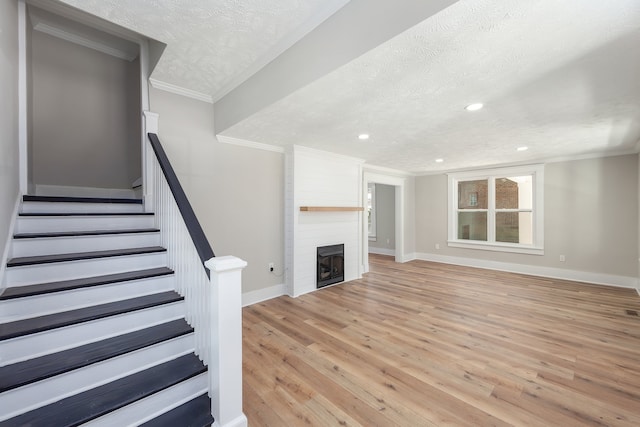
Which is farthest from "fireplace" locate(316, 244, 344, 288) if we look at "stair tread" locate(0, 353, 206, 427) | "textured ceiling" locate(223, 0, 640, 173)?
"stair tread" locate(0, 353, 206, 427)

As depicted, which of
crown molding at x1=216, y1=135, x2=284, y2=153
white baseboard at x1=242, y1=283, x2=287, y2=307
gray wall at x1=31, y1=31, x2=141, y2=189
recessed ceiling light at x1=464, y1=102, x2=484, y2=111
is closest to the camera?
recessed ceiling light at x1=464, y1=102, x2=484, y2=111

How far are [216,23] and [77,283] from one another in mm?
2066

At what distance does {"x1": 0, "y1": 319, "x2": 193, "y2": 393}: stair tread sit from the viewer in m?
1.29

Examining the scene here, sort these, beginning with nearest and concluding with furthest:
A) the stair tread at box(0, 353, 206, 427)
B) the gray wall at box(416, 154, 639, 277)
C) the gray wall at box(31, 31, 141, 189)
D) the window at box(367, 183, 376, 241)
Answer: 1. the stair tread at box(0, 353, 206, 427)
2. the gray wall at box(31, 31, 141, 189)
3. the gray wall at box(416, 154, 639, 277)
4. the window at box(367, 183, 376, 241)

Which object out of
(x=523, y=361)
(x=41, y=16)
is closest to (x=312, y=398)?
(x=523, y=361)

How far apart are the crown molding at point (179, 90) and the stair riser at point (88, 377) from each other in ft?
8.72

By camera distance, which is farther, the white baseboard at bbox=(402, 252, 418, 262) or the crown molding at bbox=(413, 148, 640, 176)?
the white baseboard at bbox=(402, 252, 418, 262)

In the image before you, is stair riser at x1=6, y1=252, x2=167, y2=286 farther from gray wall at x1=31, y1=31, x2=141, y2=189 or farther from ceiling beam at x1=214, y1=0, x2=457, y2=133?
gray wall at x1=31, y1=31, x2=141, y2=189

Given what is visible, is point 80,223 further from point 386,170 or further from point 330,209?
point 386,170

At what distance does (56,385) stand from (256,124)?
8.50 feet

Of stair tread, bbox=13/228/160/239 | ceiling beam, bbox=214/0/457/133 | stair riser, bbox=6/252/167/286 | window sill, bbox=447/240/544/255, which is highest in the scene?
ceiling beam, bbox=214/0/457/133

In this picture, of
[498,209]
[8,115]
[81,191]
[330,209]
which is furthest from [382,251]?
[8,115]

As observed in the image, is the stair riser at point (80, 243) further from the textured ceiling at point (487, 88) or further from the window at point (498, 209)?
the window at point (498, 209)

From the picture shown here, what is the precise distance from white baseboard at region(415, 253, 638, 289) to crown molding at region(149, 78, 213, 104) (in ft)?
20.1
